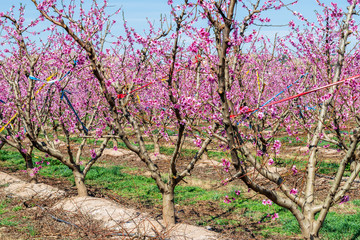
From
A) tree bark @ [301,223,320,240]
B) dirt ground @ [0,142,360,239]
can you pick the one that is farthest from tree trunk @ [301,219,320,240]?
dirt ground @ [0,142,360,239]

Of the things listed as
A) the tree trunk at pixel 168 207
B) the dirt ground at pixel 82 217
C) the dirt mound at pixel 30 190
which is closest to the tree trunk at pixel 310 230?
the dirt ground at pixel 82 217

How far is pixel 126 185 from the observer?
10.8m

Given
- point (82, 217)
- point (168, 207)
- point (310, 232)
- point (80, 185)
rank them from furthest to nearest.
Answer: point (80, 185) < point (82, 217) < point (168, 207) < point (310, 232)

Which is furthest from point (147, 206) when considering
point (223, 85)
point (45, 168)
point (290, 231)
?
point (45, 168)

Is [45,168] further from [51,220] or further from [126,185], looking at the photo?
[51,220]

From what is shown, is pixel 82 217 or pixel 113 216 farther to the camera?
pixel 82 217

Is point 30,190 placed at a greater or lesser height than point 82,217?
greater

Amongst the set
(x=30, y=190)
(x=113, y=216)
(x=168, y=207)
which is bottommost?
(x=113, y=216)

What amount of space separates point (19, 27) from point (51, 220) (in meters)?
5.09

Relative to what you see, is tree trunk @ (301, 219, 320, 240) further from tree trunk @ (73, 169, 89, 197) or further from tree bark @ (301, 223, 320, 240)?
tree trunk @ (73, 169, 89, 197)

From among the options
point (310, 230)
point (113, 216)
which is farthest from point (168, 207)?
point (310, 230)

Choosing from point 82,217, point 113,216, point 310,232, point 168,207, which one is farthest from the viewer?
point 82,217

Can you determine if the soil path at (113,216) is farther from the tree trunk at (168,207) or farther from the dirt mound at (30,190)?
the tree trunk at (168,207)

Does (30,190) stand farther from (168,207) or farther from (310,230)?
(310,230)
